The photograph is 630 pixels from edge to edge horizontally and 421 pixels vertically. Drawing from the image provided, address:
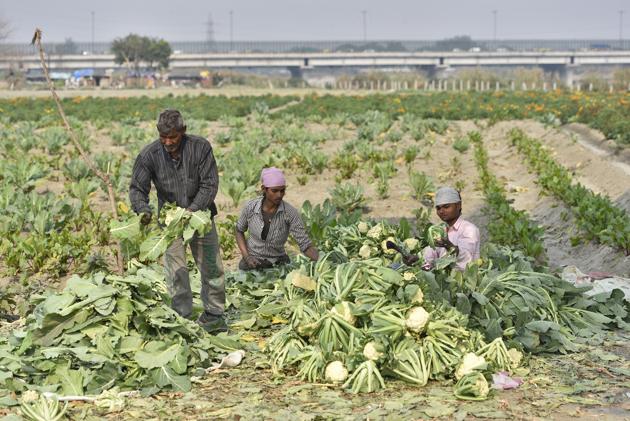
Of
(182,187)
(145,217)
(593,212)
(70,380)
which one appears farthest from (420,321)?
(593,212)

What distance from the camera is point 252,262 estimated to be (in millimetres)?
7270

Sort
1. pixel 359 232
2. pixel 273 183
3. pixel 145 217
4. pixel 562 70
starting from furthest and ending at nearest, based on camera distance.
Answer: pixel 562 70 → pixel 359 232 → pixel 273 183 → pixel 145 217

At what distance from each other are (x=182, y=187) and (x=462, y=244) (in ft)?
6.61

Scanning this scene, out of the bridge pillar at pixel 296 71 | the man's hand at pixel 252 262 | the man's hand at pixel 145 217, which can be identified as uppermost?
the bridge pillar at pixel 296 71

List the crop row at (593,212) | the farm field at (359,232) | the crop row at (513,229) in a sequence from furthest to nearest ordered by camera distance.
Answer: the crop row at (593,212) < the crop row at (513,229) < the farm field at (359,232)

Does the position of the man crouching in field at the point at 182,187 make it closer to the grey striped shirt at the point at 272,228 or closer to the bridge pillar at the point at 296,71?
the grey striped shirt at the point at 272,228

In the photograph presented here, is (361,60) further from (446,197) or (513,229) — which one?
(446,197)

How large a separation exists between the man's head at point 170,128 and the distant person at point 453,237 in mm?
1802

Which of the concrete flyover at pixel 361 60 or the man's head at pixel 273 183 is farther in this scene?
the concrete flyover at pixel 361 60

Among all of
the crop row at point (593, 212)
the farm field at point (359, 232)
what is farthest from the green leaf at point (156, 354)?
the crop row at point (593, 212)

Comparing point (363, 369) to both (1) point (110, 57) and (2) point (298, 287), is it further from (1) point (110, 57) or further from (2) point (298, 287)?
(1) point (110, 57)

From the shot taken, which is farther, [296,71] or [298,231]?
[296,71]

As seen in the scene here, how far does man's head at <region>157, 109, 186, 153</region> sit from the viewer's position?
583 centimetres

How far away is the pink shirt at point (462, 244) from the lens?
6301 mm
